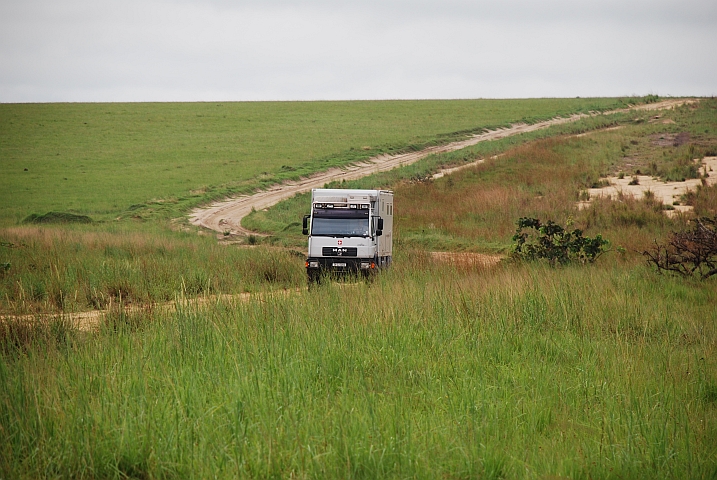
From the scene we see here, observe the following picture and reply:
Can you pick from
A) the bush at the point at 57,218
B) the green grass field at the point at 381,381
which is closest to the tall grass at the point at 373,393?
the green grass field at the point at 381,381

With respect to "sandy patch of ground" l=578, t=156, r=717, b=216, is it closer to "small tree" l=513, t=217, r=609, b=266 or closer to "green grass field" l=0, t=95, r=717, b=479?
"small tree" l=513, t=217, r=609, b=266

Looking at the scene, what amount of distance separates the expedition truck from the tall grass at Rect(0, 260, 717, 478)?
30.9ft

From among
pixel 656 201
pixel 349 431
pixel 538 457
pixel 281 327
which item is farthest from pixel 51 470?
pixel 656 201

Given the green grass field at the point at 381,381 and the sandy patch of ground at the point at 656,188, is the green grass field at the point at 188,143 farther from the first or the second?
the green grass field at the point at 381,381

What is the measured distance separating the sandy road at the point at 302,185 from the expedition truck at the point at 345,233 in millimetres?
15971

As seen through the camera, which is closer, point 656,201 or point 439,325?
point 439,325

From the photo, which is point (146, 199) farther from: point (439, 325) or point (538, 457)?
point (538, 457)

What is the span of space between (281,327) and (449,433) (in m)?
4.35

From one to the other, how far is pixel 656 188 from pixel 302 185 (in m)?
25.0

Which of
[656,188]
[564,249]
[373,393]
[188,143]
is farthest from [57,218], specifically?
[373,393]

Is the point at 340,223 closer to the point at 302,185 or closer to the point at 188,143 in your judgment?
the point at 302,185

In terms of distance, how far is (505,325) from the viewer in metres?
11.2

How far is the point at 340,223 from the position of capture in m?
22.7

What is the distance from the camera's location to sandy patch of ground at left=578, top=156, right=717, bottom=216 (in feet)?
121
